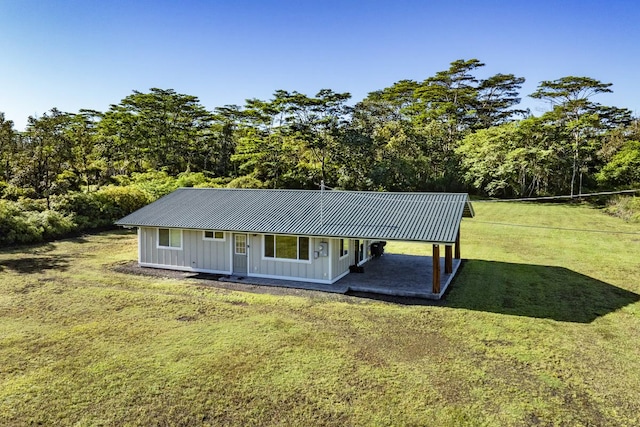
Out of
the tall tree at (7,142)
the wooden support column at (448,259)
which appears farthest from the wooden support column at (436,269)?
the tall tree at (7,142)

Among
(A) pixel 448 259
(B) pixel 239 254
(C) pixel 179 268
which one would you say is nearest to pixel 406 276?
(A) pixel 448 259

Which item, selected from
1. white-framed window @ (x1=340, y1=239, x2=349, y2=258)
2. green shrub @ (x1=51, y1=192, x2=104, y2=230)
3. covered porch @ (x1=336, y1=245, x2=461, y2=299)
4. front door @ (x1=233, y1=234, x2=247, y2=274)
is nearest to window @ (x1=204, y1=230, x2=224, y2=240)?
front door @ (x1=233, y1=234, x2=247, y2=274)

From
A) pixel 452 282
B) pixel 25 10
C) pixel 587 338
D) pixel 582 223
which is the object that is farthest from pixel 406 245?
pixel 25 10

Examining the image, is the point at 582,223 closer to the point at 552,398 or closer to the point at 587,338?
the point at 587,338

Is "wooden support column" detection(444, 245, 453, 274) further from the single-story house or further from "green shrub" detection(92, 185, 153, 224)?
"green shrub" detection(92, 185, 153, 224)

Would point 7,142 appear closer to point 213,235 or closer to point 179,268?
point 179,268

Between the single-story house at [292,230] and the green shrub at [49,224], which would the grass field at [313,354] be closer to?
the single-story house at [292,230]
